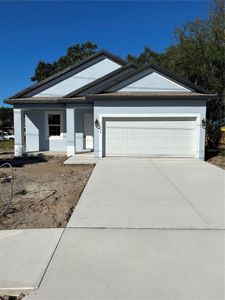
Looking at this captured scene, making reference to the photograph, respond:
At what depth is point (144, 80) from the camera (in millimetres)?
14250

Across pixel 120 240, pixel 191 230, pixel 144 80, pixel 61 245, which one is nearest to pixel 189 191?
pixel 191 230

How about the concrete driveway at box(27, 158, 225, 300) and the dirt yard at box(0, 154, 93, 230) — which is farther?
the dirt yard at box(0, 154, 93, 230)

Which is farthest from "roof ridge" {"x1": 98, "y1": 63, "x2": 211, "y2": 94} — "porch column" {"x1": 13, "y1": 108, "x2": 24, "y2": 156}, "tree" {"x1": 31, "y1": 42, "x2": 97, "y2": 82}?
"tree" {"x1": 31, "y1": 42, "x2": 97, "y2": 82}

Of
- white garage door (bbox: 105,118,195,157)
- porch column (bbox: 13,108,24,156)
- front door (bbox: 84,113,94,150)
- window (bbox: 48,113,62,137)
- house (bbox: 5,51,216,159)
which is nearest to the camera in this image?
house (bbox: 5,51,216,159)

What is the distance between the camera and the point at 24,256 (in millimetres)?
3609

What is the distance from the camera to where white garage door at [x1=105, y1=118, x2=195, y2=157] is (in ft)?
46.2

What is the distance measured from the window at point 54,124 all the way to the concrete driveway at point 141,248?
10511mm

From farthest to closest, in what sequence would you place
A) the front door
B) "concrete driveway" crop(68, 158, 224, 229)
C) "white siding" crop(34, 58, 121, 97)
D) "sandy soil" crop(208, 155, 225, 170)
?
"white siding" crop(34, 58, 121, 97) → the front door → "sandy soil" crop(208, 155, 225, 170) → "concrete driveway" crop(68, 158, 224, 229)

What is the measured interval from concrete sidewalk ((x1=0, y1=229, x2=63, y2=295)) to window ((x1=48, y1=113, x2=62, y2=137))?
43.1 ft

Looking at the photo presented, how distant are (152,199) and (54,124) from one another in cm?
1214

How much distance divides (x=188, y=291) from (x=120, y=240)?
144cm

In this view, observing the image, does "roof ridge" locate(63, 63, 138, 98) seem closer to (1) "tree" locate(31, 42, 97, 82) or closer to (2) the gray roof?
(2) the gray roof

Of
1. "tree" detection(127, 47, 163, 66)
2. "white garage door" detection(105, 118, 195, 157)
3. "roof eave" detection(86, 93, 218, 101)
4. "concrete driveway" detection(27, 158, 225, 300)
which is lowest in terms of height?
"concrete driveway" detection(27, 158, 225, 300)

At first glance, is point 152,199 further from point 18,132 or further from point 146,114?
point 18,132
